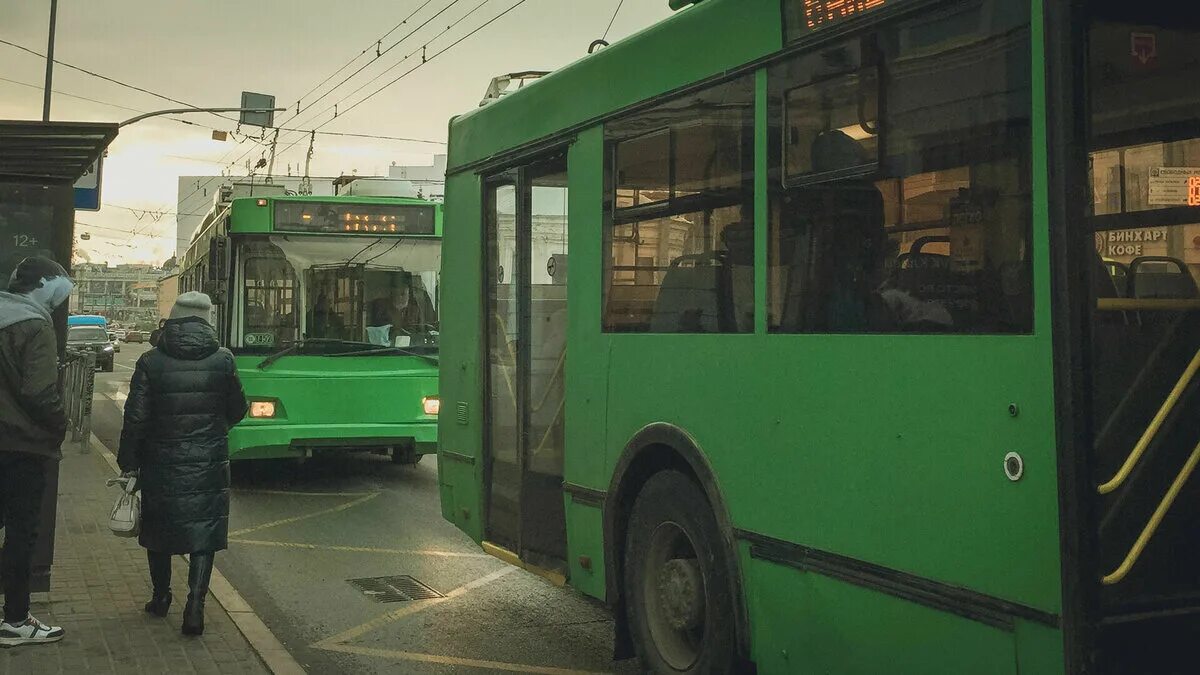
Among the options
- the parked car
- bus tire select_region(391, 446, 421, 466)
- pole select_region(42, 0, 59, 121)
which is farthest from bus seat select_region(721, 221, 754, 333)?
the parked car

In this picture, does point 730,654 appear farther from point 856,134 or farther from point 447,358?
point 447,358

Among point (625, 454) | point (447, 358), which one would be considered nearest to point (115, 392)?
point (447, 358)

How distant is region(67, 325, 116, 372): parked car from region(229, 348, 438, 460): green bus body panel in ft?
108

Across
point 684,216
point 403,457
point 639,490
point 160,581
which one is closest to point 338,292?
point 403,457

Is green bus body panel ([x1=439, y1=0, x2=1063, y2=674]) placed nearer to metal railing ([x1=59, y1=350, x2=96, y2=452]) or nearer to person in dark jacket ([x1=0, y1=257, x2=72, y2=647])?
person in dark jacket ([x1=0, y1=257, x2=72, y2=647])

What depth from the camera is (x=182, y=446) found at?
6.44 metres

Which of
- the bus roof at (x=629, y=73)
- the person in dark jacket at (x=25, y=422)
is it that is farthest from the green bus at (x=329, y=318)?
the person in dark jacket at (x=25, y=422)

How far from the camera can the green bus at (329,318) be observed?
39.5 ft

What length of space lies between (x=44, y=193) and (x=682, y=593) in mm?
4090

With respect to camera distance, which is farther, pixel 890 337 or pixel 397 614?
pixel 397 614

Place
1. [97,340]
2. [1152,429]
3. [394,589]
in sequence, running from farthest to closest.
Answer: [97,340], [394,589], [1152,429]

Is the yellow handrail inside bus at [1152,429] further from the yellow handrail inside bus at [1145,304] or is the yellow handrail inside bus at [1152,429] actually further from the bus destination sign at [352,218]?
the bus destination sign at [352,218]

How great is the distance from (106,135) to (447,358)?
256 cm

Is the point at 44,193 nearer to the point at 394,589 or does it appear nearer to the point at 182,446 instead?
the point at 182,446
